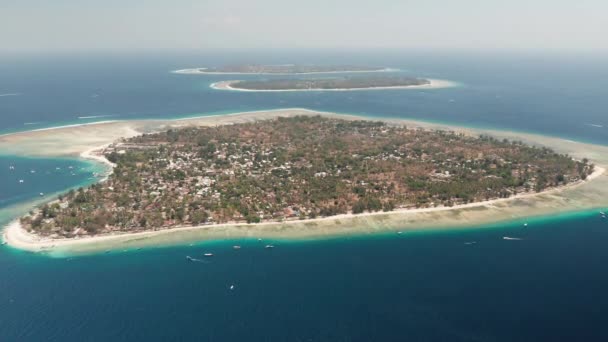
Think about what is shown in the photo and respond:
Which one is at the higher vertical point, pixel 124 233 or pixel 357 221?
pixel 357 221

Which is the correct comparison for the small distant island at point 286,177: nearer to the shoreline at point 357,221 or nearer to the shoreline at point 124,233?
the shoreline at point 124,233

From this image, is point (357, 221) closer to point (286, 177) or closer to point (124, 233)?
point (286, 177)

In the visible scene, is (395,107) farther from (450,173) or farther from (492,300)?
(492,300)

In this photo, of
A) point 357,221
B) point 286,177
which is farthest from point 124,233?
point 357,221

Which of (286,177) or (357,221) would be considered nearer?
(357,221)

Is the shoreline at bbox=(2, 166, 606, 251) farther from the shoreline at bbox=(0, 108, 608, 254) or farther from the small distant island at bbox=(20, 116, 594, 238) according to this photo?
the small distant island at bbox=(20, 116, 594, 238)

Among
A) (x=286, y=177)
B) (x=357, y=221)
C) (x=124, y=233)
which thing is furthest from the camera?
(x=286, y=177)

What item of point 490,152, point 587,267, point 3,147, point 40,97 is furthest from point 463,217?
point 40,97

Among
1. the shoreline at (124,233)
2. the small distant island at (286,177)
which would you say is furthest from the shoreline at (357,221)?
the small distant island at (286,177)
